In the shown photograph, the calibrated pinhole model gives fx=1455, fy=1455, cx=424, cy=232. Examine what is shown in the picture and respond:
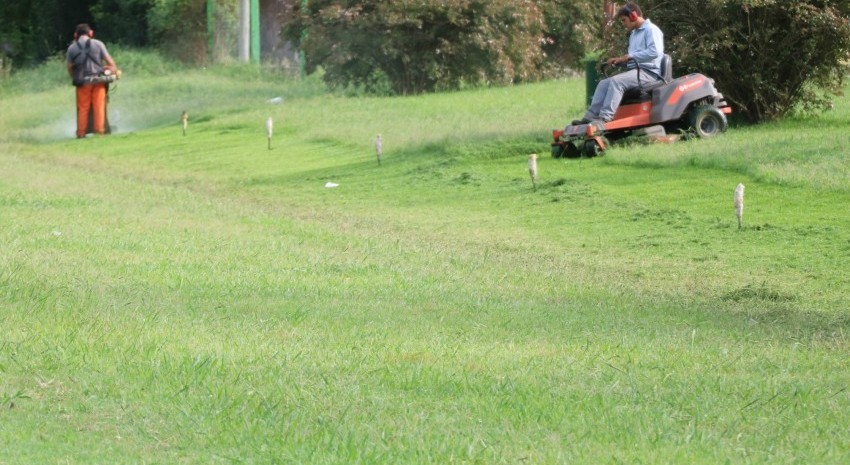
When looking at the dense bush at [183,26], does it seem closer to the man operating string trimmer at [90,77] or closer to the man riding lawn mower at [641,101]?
the man operating string trimmer at [90,77]

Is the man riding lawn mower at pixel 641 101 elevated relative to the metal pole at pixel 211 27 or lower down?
lower down

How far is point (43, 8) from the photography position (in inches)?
1768

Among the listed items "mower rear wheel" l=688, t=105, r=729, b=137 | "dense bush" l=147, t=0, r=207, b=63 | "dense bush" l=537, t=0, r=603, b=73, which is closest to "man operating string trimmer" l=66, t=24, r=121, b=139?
"dense bush" l=537, t=0, r=603, b=73

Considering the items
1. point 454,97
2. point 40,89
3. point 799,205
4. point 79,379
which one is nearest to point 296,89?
point 454,97

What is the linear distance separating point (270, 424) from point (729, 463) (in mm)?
1736

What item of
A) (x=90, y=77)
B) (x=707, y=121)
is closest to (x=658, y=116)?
(x=707, y=121)

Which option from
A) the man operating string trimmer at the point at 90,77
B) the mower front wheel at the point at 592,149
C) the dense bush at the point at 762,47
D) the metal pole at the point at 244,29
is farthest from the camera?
the metal pole at the point at 244,29

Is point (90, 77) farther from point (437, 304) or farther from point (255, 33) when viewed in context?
point (437, 304)

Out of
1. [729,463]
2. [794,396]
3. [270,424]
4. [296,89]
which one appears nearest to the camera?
[729,463]

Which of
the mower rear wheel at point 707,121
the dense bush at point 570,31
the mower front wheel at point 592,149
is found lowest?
the mower front wheel at point 592,149

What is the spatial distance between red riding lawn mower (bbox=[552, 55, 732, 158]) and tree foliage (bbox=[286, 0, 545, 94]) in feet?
33.7

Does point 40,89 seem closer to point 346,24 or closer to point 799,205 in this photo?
point 346,24

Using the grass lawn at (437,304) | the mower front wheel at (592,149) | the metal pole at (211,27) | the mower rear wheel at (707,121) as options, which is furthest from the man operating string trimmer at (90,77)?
the metal pole at (211,27)

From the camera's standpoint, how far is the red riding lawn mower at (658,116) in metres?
16.8
